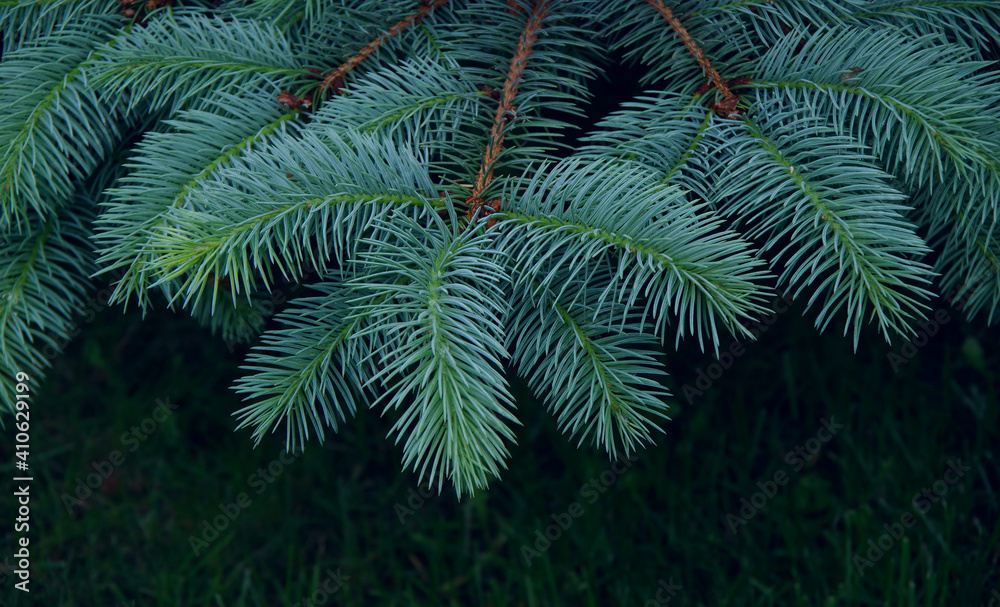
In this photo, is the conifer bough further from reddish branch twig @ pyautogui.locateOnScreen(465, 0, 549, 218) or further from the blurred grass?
the blurred grass

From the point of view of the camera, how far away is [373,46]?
859 mm

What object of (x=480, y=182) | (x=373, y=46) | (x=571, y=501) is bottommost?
(x=571, y=501)

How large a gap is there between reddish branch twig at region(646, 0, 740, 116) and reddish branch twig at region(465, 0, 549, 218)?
13 cm

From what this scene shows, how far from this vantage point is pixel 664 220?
62 cm

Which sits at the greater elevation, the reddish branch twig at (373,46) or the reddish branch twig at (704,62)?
the reddish branch twig at (373,46)

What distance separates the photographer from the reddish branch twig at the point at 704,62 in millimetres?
770

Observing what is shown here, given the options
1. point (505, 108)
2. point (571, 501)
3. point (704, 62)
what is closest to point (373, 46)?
point (505, 108)

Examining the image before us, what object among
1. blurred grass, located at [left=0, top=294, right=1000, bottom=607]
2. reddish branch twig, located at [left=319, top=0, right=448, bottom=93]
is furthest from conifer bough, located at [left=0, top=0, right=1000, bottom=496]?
blurred grass, located at [left=0, top=294, right=1000, bottom=607]

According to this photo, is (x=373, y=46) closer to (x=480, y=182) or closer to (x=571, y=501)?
(x=480, y=182)

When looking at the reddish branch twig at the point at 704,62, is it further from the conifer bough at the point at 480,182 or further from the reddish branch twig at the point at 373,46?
the reddish branch twig at the point at 373,46

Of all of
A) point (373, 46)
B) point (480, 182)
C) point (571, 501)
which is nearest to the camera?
point (480, 182)

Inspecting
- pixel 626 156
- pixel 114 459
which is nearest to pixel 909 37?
pixel 626 156

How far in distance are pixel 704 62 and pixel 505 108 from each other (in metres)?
0.22

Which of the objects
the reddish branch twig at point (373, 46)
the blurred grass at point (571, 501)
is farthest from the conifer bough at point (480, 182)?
the blurred grass at point (571, 501)
